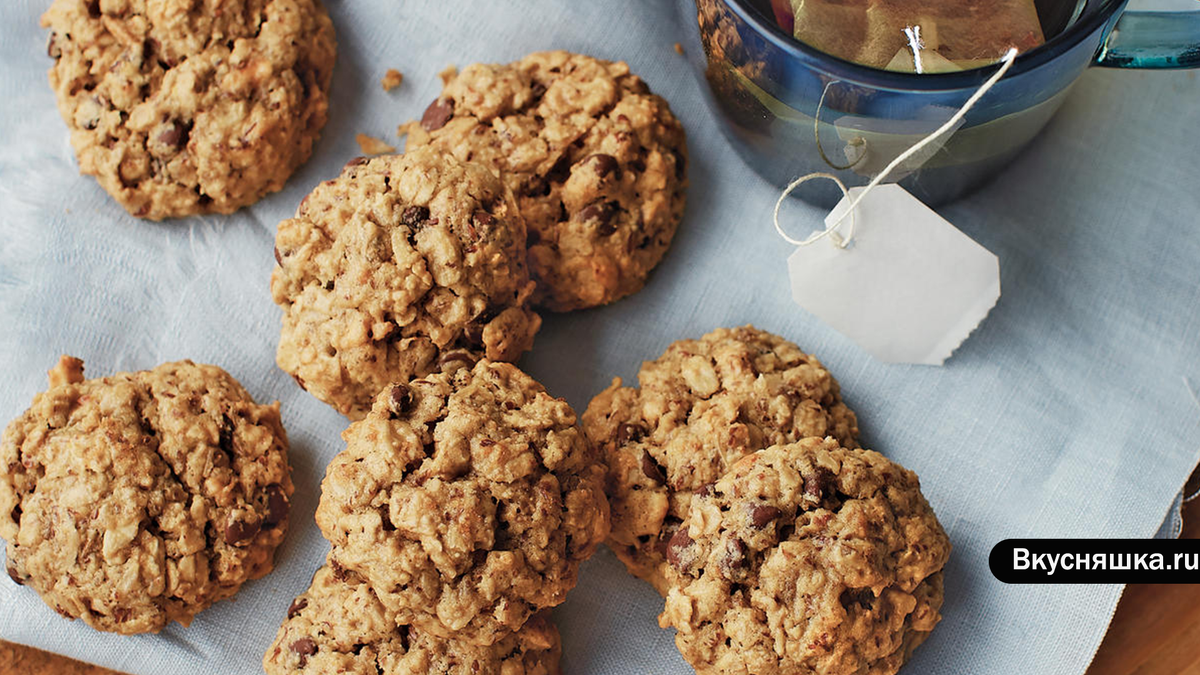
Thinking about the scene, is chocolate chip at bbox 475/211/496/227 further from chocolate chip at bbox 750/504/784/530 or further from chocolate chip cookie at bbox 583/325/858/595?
chocolate chip at bbox 750/504/784/530

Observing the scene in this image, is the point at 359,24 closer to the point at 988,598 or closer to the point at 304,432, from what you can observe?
the point at 304,432

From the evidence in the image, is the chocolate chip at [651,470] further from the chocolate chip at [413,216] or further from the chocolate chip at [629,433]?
the chocolate chip at [413,216]

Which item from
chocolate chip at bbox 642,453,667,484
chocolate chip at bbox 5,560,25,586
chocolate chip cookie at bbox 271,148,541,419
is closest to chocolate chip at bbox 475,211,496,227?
chocolate chip cookie at bbox 271,148,541,419

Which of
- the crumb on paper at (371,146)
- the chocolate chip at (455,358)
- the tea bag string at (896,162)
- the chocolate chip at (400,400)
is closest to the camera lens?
the tea bag string at (896,162)

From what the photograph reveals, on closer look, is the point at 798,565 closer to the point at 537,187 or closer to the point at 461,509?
the point at 461,509

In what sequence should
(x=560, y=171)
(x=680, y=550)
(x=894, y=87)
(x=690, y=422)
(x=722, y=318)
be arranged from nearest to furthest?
1. (x=894, y=87)
2. (x=680, y=550)
3. (x=690, y=422)
4. (x=560, y=171)
5. (x=722, y=318)

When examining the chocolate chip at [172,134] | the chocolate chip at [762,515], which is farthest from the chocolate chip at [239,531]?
the chocolate chip at [762,515]

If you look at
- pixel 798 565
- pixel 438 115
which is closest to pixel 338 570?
pixel 798 565
